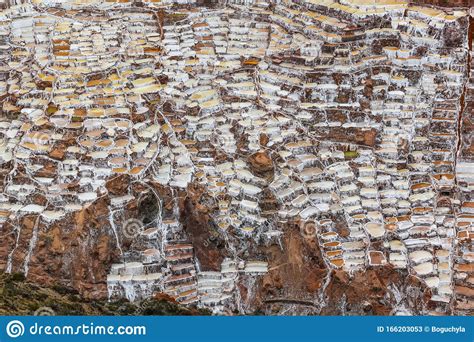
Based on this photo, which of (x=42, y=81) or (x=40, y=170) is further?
(x=42, y=81)

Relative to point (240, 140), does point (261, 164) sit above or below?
below

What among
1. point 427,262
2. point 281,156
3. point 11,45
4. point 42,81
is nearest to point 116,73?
point 42,81

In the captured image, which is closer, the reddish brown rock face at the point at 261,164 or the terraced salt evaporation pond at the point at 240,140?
the terraced salt evaporation pond at the point at 240,140

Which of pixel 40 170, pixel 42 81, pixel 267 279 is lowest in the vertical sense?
pixel 267 279

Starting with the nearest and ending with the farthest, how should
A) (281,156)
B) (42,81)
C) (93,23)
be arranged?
(281,156), (42,81), (93,23)

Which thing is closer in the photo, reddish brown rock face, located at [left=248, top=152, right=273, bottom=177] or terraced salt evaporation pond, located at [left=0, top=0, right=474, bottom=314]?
terraced salt evaporation pond, located at [left=0, top=0, right=474, bottom=314]

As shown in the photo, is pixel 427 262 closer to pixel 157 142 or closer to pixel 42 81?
pixel 157 142

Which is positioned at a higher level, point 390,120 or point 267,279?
point 390,120

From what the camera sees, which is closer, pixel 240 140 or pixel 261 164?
pixel 261 164
